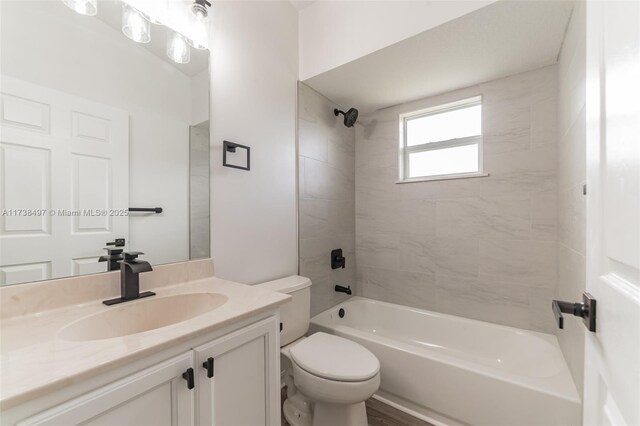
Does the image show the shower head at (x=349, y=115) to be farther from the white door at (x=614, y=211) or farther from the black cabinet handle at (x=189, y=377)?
the black cabinet handle at (x=189, y=377)

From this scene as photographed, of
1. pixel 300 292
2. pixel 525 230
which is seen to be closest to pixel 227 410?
pixel 300 292

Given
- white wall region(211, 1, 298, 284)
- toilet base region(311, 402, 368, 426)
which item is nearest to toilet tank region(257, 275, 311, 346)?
white wall region(211, 1, 298, 284)

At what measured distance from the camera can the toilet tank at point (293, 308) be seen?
5.18 ft

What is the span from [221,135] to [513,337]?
2.40 meters

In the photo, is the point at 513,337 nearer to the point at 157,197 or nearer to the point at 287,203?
the point at 287,203

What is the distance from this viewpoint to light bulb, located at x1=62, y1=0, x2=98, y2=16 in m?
0.99

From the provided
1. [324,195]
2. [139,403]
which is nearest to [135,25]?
[139,403]

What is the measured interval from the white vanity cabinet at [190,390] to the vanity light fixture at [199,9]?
4.99 ft

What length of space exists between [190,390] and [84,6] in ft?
4.80

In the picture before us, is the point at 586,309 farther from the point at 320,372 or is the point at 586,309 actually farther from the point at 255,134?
the point at 255,134

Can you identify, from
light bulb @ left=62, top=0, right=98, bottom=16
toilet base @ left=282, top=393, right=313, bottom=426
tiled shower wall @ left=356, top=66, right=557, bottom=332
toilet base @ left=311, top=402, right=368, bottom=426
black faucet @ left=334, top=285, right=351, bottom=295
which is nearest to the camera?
light bulb @ left=62, top=0, right=98, bottom=16

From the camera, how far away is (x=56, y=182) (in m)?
0.93

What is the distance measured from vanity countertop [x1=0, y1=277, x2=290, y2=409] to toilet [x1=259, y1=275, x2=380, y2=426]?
0.57 meters

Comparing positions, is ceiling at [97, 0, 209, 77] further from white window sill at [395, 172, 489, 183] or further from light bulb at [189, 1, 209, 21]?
white window sill at [395, 172, 489, 183]
